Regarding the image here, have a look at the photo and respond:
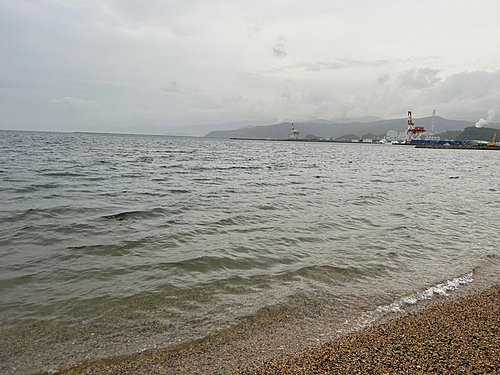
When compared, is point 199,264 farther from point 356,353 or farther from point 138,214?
point 138,214

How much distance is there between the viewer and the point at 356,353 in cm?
361

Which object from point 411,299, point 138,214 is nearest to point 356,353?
point 411,299

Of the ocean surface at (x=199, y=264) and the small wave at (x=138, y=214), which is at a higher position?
the small wave at (x=138, y=214)

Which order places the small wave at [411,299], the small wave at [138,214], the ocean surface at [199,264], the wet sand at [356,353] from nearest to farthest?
the wet sand at [356,353] → the ocean surface at [199,264] → the small wave at [411,299] → the small wave at [138,214]

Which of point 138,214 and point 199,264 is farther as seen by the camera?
point 138,214

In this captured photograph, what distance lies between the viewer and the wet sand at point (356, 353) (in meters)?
3.26

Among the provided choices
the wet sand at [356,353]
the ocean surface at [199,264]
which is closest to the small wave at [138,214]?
the ocean surface at [199,264]

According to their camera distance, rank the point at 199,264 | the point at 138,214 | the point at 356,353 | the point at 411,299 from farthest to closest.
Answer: the point at 138,214 → the point at 199,264 → the point at 411,299 → the point at 356,353

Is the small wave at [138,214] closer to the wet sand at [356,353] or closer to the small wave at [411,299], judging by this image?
the wet sand at [356,353]

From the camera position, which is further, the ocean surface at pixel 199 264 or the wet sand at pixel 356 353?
the ocean surface at pixel 199 264

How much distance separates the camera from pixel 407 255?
782cm

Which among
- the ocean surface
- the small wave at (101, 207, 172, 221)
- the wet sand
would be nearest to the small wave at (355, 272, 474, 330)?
the ocean surface

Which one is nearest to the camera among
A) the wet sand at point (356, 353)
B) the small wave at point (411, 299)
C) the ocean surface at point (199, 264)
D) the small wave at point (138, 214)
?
the wet sand at point (356, 353)

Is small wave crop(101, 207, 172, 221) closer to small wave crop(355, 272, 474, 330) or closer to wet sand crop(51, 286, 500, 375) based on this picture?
wet sand crop(51, 286, 500, 375)
